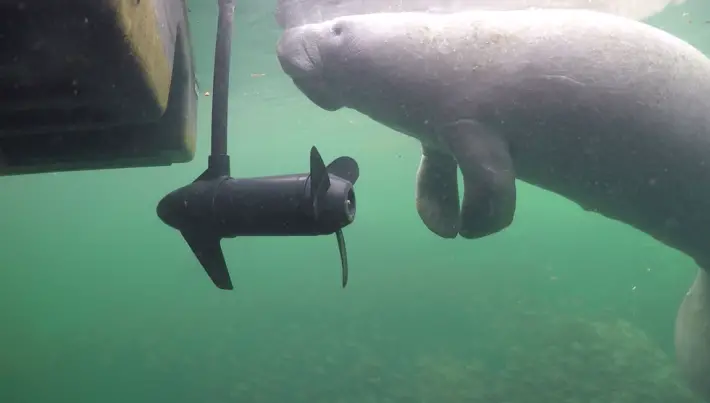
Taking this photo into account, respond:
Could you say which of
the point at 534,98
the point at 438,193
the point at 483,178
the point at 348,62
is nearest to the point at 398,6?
the point at 438,193

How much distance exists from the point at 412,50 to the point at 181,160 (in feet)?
6.44

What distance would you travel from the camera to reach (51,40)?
167 cm

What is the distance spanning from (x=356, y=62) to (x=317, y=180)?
6.46ft

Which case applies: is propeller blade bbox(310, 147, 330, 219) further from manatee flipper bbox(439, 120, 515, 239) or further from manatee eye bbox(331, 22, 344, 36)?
manatee eye bbox(331, 22, 344, 36)

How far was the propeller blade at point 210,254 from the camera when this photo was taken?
83.0 inches

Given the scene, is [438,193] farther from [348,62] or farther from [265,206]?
[265,206]

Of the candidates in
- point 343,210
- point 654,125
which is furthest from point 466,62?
point 343,210

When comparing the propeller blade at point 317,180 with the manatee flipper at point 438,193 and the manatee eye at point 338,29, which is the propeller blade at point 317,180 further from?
the manatee flipper at point 438,193

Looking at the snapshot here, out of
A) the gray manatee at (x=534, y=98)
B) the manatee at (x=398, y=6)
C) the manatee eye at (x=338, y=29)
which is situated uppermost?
the manatee at (x=398, y=6)

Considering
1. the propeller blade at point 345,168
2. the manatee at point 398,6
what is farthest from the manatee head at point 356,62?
the manatee at point 398,6

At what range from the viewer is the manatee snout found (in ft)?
12.0

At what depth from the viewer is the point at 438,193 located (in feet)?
14.7

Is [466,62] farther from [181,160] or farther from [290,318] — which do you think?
[290,318]

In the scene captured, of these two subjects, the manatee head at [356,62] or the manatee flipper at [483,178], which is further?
the manatee head at [356,62]
